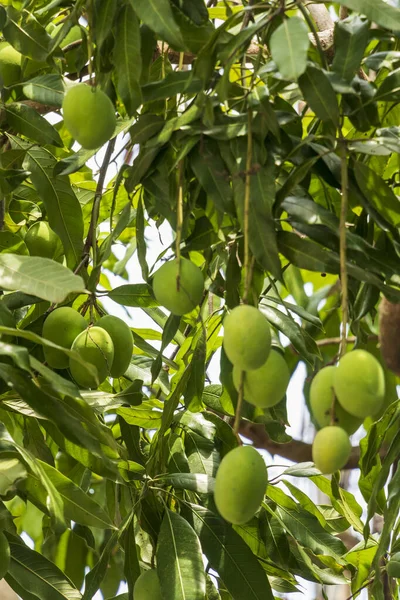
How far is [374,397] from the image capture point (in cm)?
64

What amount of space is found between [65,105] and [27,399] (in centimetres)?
26

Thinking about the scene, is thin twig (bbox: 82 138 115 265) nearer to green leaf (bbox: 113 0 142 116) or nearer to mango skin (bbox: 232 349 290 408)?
green leaf (bbox: 113 0 142 116)

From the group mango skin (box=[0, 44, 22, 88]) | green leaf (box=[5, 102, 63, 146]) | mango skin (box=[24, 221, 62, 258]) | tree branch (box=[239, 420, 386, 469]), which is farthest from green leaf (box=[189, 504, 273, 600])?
tree branch (box=[239, 420, 386, 469])

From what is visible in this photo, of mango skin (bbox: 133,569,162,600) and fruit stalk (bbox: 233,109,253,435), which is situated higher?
fruit stalk (bbox: 233,109,253,435)

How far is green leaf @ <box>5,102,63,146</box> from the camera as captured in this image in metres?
1.08

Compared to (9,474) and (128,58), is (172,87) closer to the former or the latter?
(128,58)

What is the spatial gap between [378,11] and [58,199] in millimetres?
492

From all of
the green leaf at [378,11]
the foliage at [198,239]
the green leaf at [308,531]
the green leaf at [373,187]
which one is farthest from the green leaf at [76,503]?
the green leaf at [378,11]

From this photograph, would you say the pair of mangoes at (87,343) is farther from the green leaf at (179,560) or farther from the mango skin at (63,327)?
the green leaf at (179,560)

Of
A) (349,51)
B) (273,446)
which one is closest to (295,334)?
(349,51)

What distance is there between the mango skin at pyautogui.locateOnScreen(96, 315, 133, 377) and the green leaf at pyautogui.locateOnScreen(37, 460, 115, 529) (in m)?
0.13

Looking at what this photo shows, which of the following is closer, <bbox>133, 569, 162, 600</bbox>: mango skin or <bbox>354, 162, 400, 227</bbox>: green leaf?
<bbox>354, 162, 400, 227</bbox>: green leaf

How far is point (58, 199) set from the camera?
1128 millimetres

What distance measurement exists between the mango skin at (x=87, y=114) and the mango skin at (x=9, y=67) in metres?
0.41
